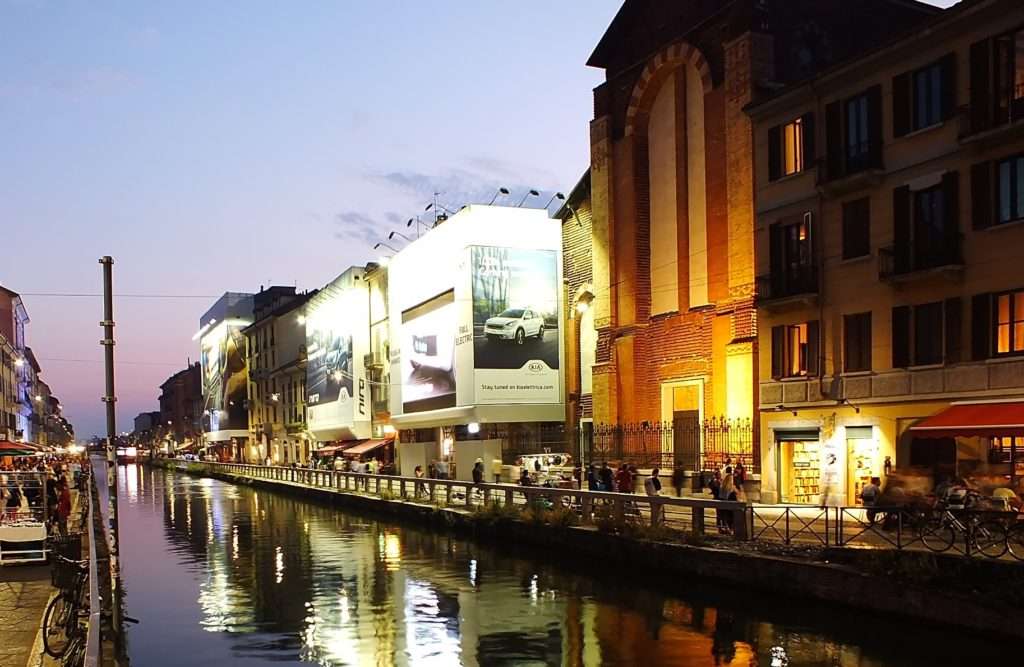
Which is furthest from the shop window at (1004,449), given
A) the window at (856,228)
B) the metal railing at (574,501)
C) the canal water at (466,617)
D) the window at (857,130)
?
the canal water at (466,617)

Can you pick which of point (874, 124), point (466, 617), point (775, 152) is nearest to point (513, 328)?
point (775, 152)

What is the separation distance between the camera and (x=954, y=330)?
26.8 meters

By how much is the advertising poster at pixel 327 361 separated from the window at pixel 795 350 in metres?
42.6

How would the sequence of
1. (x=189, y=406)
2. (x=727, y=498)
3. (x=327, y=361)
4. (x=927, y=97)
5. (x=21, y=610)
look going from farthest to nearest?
(x=189, y=406) → (x=327, y=361) → (x=927, y=97) → (x=727, y=498) → (x=21, y=610)

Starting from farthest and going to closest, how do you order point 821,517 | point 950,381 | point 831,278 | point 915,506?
point 831,278 < point 950,381 < point 821,517 < point 915,506

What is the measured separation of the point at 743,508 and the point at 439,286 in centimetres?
3485

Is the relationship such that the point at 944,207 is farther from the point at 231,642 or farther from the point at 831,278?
the point at 231,642

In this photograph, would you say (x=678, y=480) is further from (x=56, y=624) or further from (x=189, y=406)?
(x=189, y=406)

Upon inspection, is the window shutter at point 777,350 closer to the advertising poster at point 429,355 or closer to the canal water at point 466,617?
the canal water at point 466,617

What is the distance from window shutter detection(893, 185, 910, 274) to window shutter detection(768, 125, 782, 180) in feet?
17.2

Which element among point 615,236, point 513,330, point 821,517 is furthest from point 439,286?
point 821,517

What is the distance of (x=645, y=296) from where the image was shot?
43156mm

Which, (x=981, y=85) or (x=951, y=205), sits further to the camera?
(x=951, y=205)

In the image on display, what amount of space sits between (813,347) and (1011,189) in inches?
316
